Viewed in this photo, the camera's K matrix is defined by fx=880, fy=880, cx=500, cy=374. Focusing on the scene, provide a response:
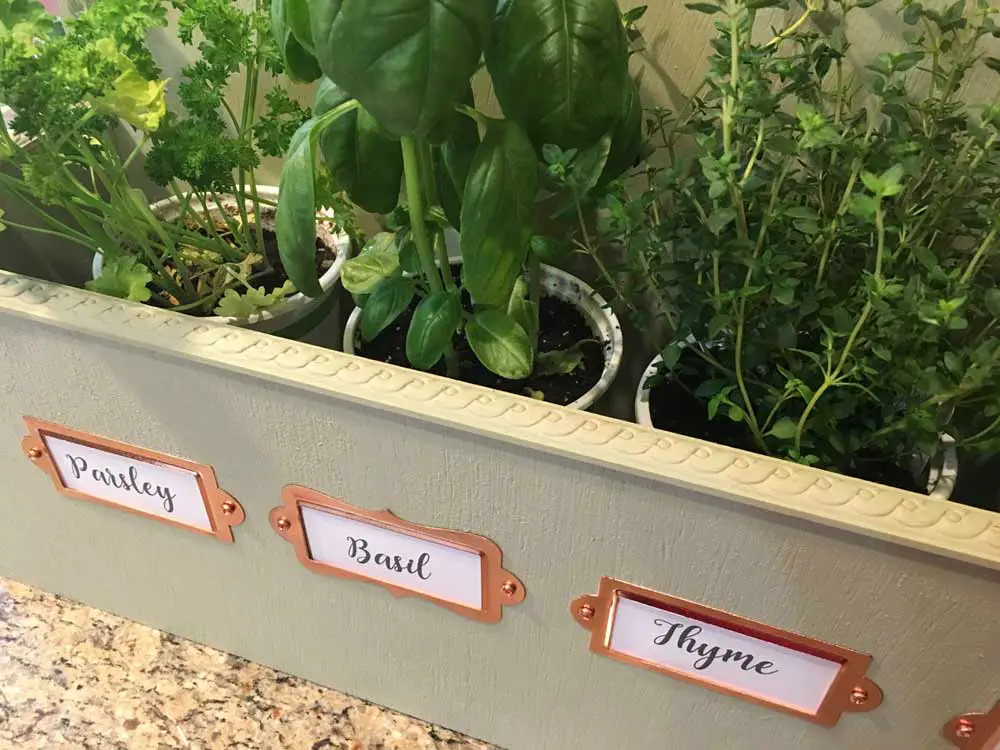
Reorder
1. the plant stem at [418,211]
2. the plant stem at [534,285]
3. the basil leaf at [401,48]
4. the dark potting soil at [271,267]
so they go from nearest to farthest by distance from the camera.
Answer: the basil leaf at [401,48] → the plant stem at [418,211] → the plant stem at [534,285] → the dark potting soil at [271,267]

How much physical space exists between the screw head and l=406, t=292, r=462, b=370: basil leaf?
14.5 inches

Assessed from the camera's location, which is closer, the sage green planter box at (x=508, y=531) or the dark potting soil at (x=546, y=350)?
the sage green planter box at (x=508, y=531)

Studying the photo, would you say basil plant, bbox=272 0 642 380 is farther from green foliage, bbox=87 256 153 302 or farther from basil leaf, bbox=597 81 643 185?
green foliage, bbox=87 256 153 302

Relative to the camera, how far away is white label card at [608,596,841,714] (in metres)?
0.50

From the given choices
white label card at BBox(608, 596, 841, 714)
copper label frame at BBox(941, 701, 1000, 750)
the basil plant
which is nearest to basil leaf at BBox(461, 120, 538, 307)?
the basil plant

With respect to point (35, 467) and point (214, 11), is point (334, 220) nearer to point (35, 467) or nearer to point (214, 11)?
point (214, 11)

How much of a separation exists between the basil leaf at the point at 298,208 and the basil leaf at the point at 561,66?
118 mm

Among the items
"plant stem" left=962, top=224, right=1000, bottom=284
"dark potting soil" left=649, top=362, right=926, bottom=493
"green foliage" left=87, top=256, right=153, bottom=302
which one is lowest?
"dark potting soil" left=649, top=362, right=926, bottom=493

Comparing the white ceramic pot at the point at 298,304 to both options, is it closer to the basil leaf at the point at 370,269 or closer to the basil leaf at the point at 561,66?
the basil leaf at the point at 370,269

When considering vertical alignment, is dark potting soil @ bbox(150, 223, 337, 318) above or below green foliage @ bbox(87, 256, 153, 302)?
below

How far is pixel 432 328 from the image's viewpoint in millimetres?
561

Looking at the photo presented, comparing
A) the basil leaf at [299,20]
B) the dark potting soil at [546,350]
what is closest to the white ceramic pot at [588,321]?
the dark potting soil at [546,350]

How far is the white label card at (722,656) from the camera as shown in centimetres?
50

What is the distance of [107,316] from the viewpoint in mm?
526
